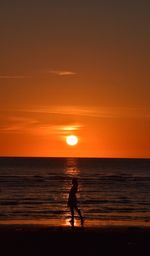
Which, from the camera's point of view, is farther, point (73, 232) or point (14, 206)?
point (14, 206)

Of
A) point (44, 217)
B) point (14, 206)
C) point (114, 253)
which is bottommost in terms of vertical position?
point (114, 253)

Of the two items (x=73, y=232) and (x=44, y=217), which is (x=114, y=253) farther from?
(x=44, y=217)

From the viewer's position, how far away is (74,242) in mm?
18219

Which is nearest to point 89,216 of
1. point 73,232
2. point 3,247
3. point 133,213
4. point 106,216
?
point 106,216

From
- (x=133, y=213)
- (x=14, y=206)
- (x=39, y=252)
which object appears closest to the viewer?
(x=39, y=252)

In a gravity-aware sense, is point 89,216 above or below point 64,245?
above

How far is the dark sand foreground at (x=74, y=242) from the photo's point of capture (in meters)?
16.4

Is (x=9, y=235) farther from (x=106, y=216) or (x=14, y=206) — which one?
(x=14, y=206)

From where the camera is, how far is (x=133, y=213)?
36219 millimetres

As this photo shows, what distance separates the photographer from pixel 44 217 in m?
32.9

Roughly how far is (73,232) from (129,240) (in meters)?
2.84

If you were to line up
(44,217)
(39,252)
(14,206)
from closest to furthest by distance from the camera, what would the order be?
(39,252) → (44,217) → (14,206)

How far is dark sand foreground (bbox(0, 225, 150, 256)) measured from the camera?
1642cm

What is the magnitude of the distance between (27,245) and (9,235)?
261cm
